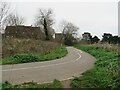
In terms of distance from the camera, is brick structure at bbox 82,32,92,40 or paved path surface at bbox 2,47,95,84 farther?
brick structure at bbox 82,32,92,40

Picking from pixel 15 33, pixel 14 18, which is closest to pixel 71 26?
pixel 14 18

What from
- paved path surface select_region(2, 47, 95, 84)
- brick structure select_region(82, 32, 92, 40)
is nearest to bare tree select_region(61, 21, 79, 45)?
brick structure select_region(82, 32, 92, 40)

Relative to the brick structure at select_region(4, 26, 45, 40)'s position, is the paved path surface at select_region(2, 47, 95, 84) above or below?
below

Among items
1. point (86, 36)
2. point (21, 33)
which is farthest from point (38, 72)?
point (86, 36)

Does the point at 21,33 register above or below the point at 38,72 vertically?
above

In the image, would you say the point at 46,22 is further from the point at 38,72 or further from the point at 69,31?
the point at 38,72

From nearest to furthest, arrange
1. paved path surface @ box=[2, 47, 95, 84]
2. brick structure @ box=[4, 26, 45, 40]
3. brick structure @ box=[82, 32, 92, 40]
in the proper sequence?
paved path surface @ box=[2, 47, 95, 84]
brick structure @ box=[4, 26, 45, 40]
brick structure @ box=[82, 32, 92, 40]

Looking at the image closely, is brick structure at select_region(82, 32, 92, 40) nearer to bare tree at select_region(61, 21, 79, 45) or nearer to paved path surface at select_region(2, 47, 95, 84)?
bare tree at select_region(61, 21, 79, 45)

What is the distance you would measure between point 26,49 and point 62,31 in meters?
83.6

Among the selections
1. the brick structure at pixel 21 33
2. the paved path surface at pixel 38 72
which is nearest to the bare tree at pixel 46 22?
the brick structure at pixel 21 33

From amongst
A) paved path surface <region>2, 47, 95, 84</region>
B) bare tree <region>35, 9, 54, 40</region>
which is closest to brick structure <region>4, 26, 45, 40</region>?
bare tree <region>35, 9, 54, 40</region>

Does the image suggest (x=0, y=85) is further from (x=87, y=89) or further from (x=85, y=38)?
(x=85, y=38)

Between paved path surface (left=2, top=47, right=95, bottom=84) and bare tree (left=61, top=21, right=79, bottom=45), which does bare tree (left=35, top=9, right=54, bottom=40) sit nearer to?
bare tree (left=61, top=21, right=79, bottom=45)

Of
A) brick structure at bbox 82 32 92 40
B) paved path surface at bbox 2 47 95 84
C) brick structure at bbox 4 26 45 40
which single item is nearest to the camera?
paved path surface at bbox 2 47 95 84
